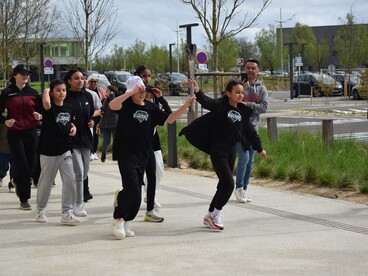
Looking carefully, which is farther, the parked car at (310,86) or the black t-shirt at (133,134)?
the parked car at (310,86)

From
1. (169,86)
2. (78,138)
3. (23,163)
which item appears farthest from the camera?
(169,86)

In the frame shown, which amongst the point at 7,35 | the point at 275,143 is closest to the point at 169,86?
the point at 7,35

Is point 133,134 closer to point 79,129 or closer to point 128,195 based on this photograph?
point 128,195

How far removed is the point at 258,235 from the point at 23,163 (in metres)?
3.59

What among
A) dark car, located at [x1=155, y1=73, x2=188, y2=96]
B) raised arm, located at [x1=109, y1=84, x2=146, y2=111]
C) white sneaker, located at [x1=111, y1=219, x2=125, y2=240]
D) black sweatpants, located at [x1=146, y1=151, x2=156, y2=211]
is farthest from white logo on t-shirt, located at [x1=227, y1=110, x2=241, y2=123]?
dark car, located at [x1=155, y1=73, x2=188, y2=96]

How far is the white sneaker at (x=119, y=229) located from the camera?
7852 mm

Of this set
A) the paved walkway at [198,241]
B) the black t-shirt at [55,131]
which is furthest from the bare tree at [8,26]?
the black t-shirt at [55,131]

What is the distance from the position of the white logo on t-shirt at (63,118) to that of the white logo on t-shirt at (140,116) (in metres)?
1.15

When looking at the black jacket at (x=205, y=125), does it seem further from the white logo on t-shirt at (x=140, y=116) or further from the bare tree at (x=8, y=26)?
the bare tree at (x=8, y=26)

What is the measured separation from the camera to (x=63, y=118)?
29.1ft

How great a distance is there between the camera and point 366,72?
104ft

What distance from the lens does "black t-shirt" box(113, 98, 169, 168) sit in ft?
26.4

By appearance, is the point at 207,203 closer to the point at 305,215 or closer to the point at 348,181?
the point at 305,215

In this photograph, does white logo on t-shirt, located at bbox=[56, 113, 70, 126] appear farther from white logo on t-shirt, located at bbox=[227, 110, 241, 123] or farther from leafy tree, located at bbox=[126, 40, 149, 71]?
leafy tree, located at bbox=[126, 40, 149, 71]
